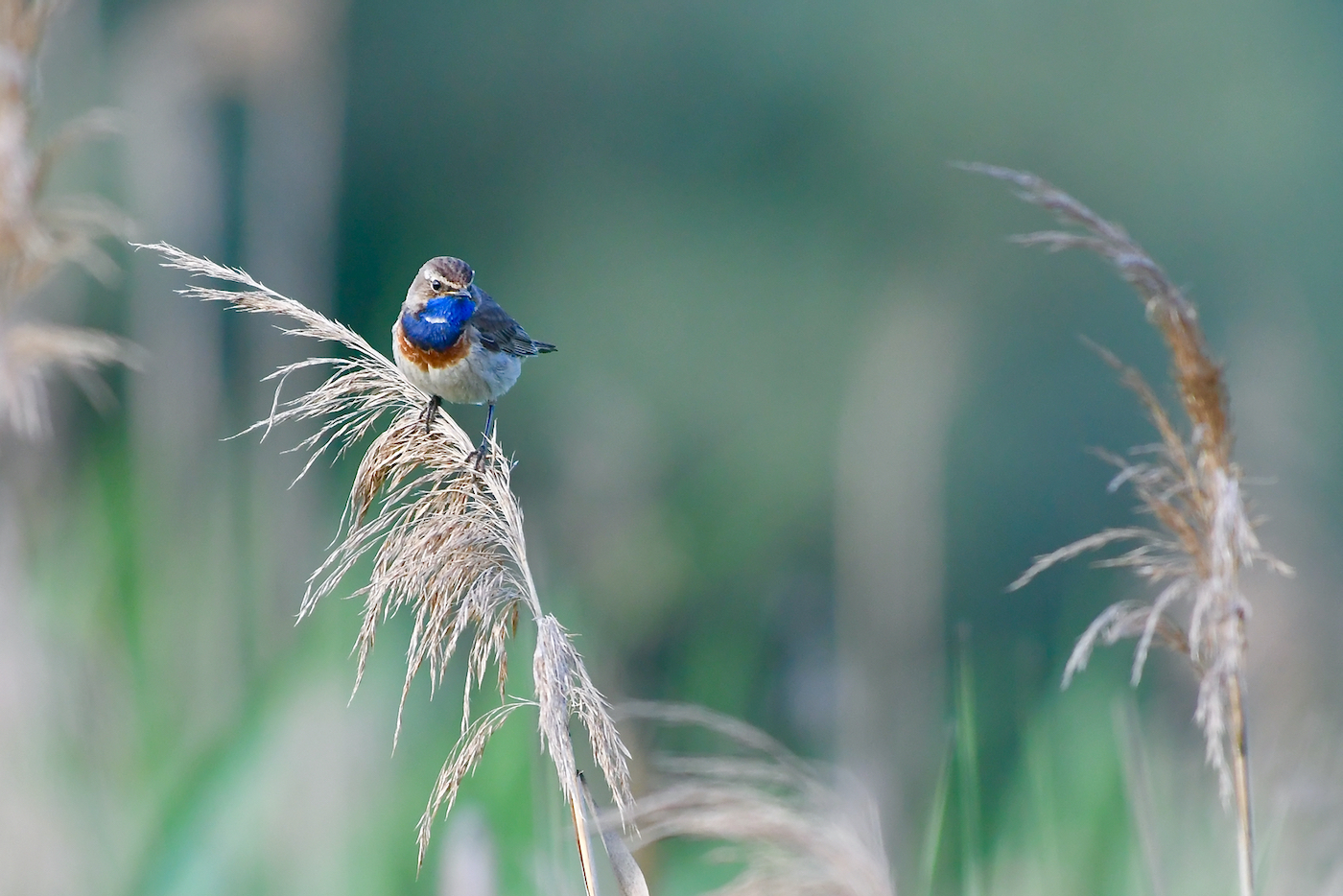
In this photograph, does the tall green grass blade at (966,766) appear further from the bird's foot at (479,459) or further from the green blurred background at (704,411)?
the bird's foot at (479,459)

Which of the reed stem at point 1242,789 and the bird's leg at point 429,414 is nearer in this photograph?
the reed stem at point 1242,789

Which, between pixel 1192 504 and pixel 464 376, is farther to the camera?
pixel 464 376

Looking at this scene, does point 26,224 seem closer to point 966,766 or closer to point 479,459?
point 479,459

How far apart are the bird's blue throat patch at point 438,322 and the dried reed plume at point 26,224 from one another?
0.72m

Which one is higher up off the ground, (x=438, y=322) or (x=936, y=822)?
(x=438, y=322)

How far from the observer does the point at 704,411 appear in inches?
420

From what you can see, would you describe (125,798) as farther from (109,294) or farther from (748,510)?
(748,510)

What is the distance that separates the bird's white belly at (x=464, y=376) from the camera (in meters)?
2.77

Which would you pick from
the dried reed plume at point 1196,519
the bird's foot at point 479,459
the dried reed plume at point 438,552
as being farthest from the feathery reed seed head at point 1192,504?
the bird's foot at point 479,459

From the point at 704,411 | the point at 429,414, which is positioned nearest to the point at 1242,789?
the point at 429,414

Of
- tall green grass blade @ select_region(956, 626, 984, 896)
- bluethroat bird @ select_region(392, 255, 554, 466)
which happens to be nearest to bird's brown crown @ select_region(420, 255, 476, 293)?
bluethroat bird @ select_region(392, 255, 554, 466)

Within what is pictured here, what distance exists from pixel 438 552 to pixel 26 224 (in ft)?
3.11

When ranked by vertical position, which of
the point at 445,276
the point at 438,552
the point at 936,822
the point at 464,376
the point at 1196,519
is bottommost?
the point at 936,822

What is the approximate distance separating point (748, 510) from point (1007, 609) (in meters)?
2.42
